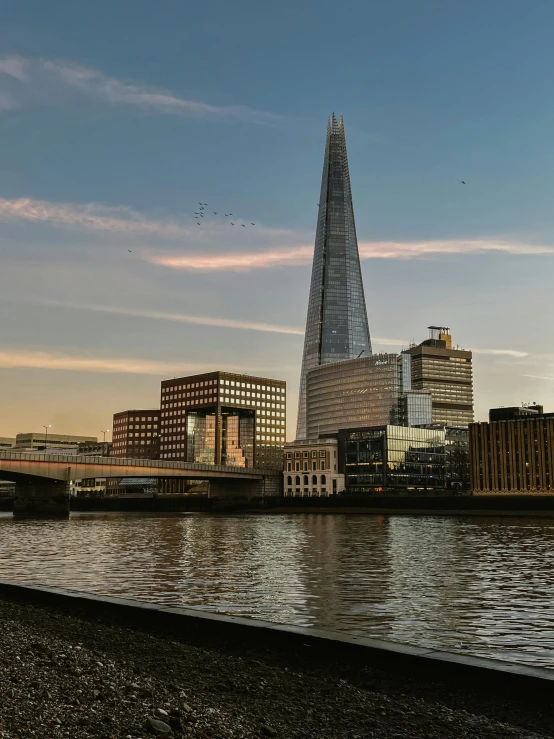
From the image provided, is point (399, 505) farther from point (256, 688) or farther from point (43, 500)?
point (256, 688)

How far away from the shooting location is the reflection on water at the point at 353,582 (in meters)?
20.0

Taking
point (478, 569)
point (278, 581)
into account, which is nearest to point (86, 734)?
point (278, 581)

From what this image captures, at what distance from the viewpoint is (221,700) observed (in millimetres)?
11359

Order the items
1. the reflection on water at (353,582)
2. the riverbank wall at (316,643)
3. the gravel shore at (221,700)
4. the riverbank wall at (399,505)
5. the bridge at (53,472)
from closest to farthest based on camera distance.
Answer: the gravel shore at (221,700)
the riverbank wall at (316,643)
the reflection on water at (353,582)
the riverbank wall at (399,505)
the bridge at (53,472)

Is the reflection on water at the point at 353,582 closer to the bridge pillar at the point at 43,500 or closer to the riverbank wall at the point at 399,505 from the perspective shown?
the riverbank wall at the point at 399,505

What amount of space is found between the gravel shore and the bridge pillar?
144762mm

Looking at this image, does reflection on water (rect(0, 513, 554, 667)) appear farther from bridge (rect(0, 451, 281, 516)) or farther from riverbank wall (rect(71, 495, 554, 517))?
bridge (rect(0, 451, 281, 516))

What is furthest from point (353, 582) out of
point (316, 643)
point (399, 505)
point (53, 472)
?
point (399, 505)

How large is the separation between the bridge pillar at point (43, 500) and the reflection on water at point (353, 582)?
336 ft

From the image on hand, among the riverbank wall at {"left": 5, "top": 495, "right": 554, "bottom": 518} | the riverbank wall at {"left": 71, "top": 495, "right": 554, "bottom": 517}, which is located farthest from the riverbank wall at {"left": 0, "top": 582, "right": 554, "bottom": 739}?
the riverbank wall at {"left": 71, "top": 495, "right": 554, "bottom": 517}

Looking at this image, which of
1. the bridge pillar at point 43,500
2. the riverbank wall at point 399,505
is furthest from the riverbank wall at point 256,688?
the bridge pillar at point 43,500

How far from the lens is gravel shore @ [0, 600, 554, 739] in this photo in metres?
9.96

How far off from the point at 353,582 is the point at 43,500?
140m

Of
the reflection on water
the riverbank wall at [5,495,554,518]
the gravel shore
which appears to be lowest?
the riverbank wall at [5,495,554,518]
